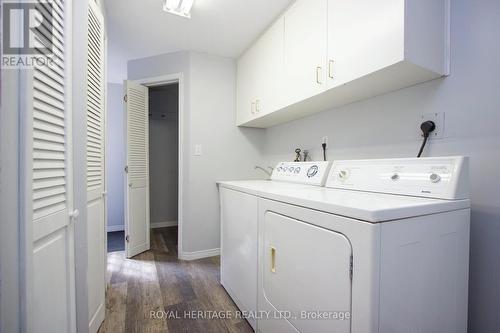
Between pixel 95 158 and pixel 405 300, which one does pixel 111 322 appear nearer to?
pixel 95 158

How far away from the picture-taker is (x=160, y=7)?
5.84 feet

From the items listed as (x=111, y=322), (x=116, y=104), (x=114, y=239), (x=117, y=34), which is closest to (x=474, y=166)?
(x=111, y=322)

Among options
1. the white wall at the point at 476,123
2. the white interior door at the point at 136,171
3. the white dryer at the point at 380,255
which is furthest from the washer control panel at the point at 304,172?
the white interior door at the point at 136,171

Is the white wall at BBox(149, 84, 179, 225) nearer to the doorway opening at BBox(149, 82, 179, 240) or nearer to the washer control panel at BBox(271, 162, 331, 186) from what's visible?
the doorway opening at BBox(149, 82, 179, 240)

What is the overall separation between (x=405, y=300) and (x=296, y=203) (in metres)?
0.50

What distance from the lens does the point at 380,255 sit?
701mm

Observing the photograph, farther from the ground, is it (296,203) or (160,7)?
(160,7)

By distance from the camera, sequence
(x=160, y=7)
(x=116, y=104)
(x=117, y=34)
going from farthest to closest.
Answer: (x=116, y=104), (x=117, y=34), (x=160, y=7)

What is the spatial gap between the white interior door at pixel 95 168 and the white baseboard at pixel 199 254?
1.01m

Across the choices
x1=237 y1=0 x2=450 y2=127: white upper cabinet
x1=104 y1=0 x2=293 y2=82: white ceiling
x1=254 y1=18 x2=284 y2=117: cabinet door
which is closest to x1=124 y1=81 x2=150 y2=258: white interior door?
x1=104 y1=0 x2=293 y2=82: white ceiling

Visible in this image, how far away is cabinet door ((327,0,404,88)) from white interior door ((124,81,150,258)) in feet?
7.12

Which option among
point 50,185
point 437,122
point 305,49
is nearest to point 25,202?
point 50,185

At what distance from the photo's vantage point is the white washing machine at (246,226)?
4.55ft

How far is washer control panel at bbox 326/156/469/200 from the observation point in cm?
90
